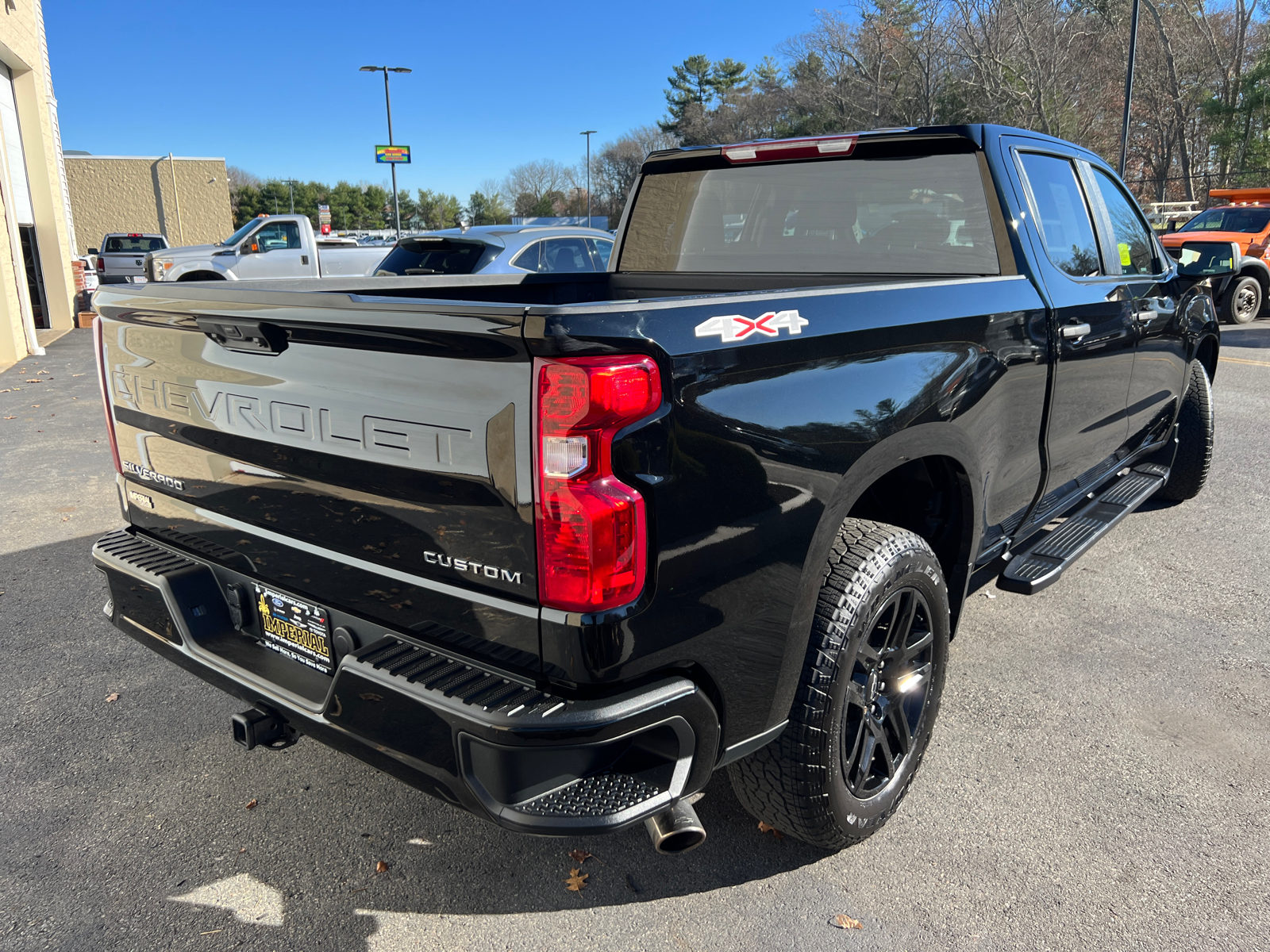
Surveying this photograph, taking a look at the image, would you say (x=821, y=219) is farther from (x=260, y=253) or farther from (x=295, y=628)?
(x=260, y=253)

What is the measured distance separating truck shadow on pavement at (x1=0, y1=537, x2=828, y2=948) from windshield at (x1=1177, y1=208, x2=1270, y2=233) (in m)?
17.8

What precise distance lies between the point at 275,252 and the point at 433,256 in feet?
27.0

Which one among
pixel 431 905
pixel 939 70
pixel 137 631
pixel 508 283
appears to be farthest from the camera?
pixel 939 70

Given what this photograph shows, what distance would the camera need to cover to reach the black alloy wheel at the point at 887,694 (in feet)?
8.13

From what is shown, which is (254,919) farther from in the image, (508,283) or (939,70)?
(939,70)

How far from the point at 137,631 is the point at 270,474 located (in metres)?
0.90

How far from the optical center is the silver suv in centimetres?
968

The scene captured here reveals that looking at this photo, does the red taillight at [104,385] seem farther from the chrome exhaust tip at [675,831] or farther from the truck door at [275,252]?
the truck door at [275,252]

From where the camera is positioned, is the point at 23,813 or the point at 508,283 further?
the point at 508,283

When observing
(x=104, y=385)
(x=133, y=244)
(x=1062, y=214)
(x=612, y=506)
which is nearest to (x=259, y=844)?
(x=104, y=385)

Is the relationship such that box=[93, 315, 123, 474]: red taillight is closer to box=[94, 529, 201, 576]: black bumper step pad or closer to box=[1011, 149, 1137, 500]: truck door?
box=[94, 529, 201, 576]: black bumper step pad

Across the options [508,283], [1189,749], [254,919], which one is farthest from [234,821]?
[1189,749]

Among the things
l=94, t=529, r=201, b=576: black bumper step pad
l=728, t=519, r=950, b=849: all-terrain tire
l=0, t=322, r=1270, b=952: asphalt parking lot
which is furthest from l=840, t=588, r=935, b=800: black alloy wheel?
l=94, t=529, r=201, b=576: black bumper step pad

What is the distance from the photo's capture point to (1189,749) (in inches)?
120
